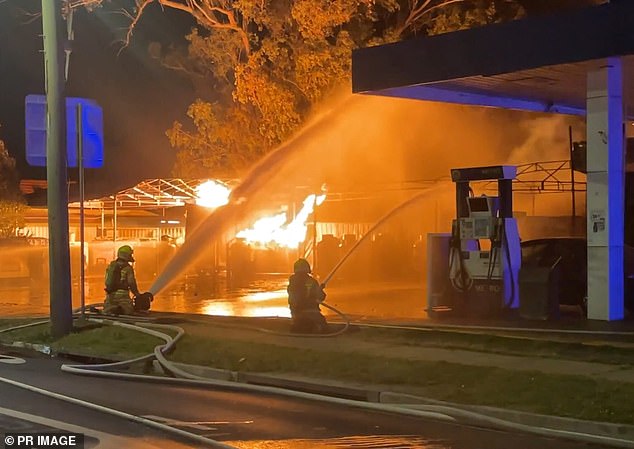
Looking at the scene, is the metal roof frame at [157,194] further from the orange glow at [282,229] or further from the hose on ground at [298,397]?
the hose on ground at [298,397]

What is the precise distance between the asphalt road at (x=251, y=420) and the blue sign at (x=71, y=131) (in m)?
5.54

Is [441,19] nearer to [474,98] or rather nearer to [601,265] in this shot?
Answer: [474,98]

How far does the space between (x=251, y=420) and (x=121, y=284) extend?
8858mm

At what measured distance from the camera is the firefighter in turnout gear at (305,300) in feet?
47.4

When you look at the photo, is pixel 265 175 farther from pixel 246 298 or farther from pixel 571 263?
pixel 571 263

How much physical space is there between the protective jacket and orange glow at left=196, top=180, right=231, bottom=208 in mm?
15779

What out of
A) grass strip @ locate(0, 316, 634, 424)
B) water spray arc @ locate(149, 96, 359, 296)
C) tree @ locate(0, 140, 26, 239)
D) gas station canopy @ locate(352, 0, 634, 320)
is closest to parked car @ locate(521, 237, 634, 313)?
gas station canopy @ locate(352, 0, 634, 320)

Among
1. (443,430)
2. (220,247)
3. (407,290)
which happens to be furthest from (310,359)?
(220,247)

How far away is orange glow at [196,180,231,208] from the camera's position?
3092 cm

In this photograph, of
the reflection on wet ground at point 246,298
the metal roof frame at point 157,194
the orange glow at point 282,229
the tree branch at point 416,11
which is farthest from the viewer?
the orange glow at point 282,229

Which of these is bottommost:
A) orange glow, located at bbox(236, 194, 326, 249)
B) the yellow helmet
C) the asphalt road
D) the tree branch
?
the asphalt road

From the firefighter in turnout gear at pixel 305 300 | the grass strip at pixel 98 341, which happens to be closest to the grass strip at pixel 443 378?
the grass strip at pixel 98 341

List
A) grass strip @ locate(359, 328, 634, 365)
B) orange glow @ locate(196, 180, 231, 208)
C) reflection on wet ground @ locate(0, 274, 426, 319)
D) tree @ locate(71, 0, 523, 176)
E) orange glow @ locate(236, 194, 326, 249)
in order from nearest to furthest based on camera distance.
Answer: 1. grass strip @ locate(359, 328, 634, 365)
2. reflection on wet ground @ locate(0, 274, 426, 319)
3. tree @ locate(71, 0, 523, 176)
4. orange glow @ locate(196, 180, 231, 208)
5. orange glow @ locate(236, 194, 326, 249)

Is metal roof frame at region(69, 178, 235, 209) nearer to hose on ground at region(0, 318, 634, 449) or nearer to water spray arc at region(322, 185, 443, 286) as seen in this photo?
water spray arc at region(322, 185, 443, 286)
